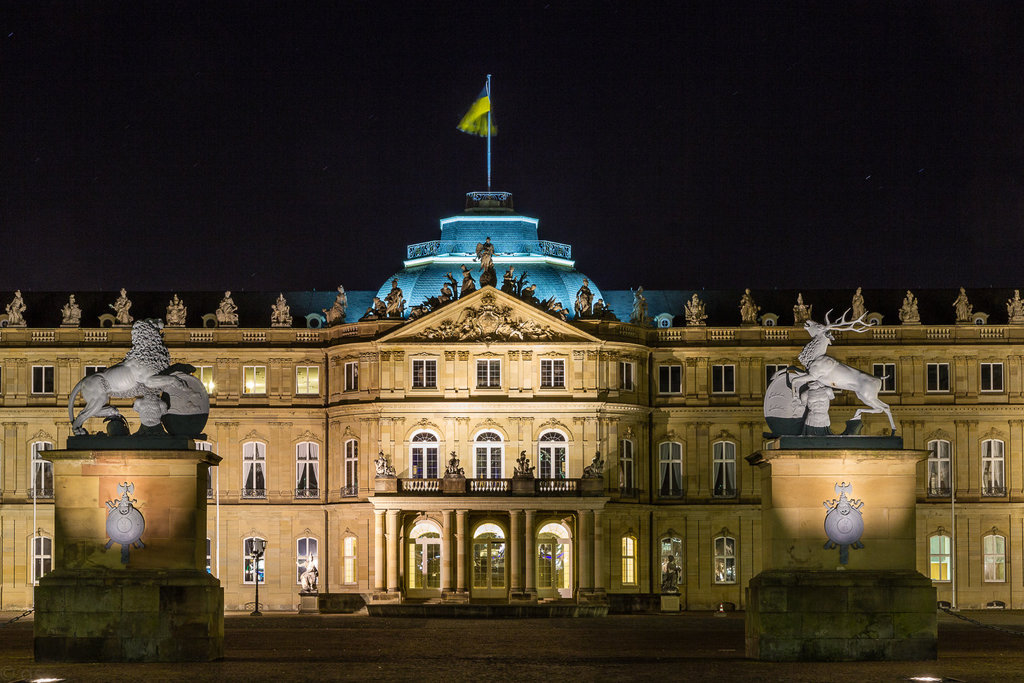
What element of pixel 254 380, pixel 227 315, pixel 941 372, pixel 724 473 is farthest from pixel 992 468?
pixel 227 315

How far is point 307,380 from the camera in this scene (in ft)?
322

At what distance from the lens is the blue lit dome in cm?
9644

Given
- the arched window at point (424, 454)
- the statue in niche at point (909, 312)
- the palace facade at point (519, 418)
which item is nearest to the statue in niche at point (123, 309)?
the palace facade at point (519, 418)

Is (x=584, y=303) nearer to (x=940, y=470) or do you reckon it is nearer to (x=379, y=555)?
(x=379, y=555)

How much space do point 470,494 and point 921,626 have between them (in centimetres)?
4597

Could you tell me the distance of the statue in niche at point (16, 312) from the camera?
9769 cm

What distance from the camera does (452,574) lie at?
8831 cm

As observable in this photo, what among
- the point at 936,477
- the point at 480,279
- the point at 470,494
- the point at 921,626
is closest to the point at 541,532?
the point at 470,494

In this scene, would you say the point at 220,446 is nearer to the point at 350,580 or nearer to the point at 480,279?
the point at 350,580

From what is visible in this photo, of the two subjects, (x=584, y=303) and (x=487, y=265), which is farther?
(x=584, y=303)

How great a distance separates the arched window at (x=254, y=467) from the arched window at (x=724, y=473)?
22.4 metres

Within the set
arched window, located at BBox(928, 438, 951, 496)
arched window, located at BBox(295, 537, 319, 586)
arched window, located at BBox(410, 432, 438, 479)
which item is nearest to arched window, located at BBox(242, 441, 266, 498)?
arched window, located at BBox(295, 537, 319, 586)

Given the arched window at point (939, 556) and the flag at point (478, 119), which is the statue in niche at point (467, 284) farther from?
the arched window at point (939, 556)

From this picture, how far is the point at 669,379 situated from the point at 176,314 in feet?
81.7
